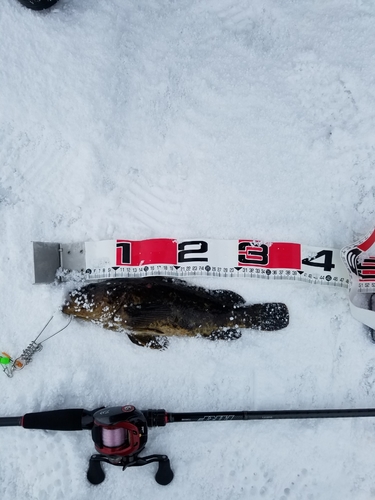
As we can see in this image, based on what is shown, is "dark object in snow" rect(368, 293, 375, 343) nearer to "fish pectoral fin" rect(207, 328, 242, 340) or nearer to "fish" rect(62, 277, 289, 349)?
"fish" rect(62, 277, 289, 349)

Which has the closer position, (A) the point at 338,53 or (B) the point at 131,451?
(B) the point at 131,451

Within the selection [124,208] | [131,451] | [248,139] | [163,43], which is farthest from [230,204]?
[131,451]

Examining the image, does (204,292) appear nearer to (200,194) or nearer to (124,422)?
(200,194)

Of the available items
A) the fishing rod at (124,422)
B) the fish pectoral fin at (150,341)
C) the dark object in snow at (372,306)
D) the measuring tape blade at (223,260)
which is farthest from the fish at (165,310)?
the dark object in snow at (372,306)

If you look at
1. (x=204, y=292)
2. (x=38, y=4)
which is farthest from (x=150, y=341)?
(x=38, y=4)

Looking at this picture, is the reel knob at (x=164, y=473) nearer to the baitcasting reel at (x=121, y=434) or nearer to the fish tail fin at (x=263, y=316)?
the baitcasting reel at (x=121, y=434)

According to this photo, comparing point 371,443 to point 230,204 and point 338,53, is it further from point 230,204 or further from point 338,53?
point 338,53
